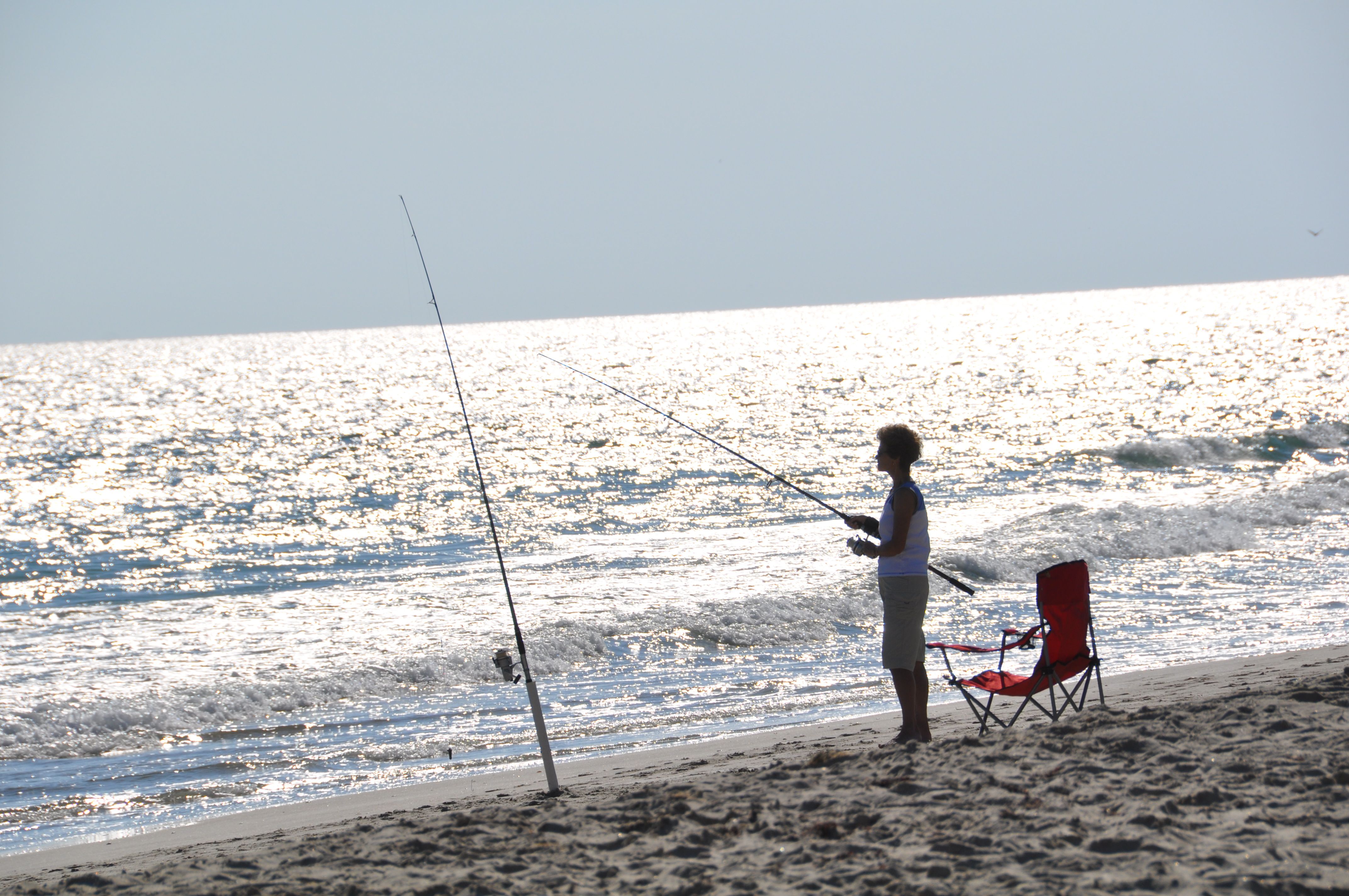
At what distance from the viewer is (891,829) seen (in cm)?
367

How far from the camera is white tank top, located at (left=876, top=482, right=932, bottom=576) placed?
473 centimetres

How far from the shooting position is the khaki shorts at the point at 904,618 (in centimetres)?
479

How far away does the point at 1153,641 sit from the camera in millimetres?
8453

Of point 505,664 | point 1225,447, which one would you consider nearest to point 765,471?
point 505,664

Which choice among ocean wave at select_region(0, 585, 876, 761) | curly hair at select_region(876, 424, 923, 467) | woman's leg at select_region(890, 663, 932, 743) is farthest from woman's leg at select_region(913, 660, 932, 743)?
ocean wave at select_region(0, 585, 876, 761)

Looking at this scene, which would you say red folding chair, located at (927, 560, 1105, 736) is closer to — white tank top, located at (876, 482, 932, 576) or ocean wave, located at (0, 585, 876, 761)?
white tank top, located at (876, 482, 932, 576)

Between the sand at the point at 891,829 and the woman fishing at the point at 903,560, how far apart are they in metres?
0.32

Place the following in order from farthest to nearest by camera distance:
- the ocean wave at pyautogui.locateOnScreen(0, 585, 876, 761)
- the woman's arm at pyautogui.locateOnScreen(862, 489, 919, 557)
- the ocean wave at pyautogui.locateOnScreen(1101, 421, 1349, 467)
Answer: the ocean wave at pyautogui.locateOnScreen(1101, 421, 1349, 467), the ocean wave at pyautogui.locateOnScreen(0, 585, 876, 761), the woman's arm at pyautogui.locateOnScreen(862, 489, 919, 557)

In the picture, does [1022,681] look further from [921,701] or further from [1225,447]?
[1225,447]

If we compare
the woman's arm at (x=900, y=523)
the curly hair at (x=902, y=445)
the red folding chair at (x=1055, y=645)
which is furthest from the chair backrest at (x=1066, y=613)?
the curly hair at (x=902, y=445)

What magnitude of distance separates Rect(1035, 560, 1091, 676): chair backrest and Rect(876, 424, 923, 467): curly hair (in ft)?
3.29

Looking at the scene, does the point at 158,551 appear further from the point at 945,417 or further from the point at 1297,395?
the point at 1297,395

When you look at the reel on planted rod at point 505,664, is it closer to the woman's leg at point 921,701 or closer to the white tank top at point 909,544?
the white tank top at point 909,544

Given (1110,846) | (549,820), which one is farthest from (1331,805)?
(549,820)
